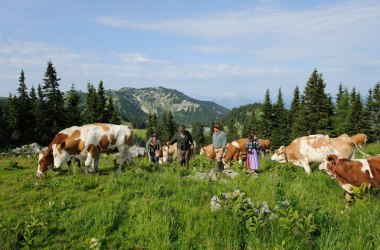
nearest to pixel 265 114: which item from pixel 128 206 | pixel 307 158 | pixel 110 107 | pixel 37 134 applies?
pixel 110 107

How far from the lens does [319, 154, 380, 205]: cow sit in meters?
9.87

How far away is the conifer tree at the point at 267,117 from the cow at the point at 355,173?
69305 mm

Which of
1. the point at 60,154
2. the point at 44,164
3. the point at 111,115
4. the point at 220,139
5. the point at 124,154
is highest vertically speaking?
the point at 111,115

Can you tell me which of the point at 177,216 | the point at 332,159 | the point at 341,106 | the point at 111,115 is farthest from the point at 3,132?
the point at 341,106

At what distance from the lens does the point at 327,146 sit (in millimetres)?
16344

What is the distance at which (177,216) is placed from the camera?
8328mm

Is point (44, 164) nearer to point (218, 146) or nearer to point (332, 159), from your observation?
point (218, 146)

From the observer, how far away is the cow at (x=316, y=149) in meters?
16.0

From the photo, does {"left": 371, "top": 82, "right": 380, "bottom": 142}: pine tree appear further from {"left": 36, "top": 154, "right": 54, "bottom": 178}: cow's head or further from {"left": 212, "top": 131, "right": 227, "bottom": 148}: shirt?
{"left": 36, "top": 154, "right": 54, "bottom": 178}: cow's head

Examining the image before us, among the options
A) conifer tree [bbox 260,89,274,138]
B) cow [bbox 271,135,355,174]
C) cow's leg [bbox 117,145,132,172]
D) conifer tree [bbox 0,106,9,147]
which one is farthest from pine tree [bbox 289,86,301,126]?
cow's leg [bbox 117,145,132,172]

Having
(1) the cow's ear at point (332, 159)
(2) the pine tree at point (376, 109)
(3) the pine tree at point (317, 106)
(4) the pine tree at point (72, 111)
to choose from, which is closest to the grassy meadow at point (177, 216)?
(1) the cow's ear at point (332, 159)

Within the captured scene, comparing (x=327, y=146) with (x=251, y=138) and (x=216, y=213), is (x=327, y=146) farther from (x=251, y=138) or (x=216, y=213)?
(x=216, y=213)

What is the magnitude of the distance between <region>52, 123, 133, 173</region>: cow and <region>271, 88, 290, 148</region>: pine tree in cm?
6563

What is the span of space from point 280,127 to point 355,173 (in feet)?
227
